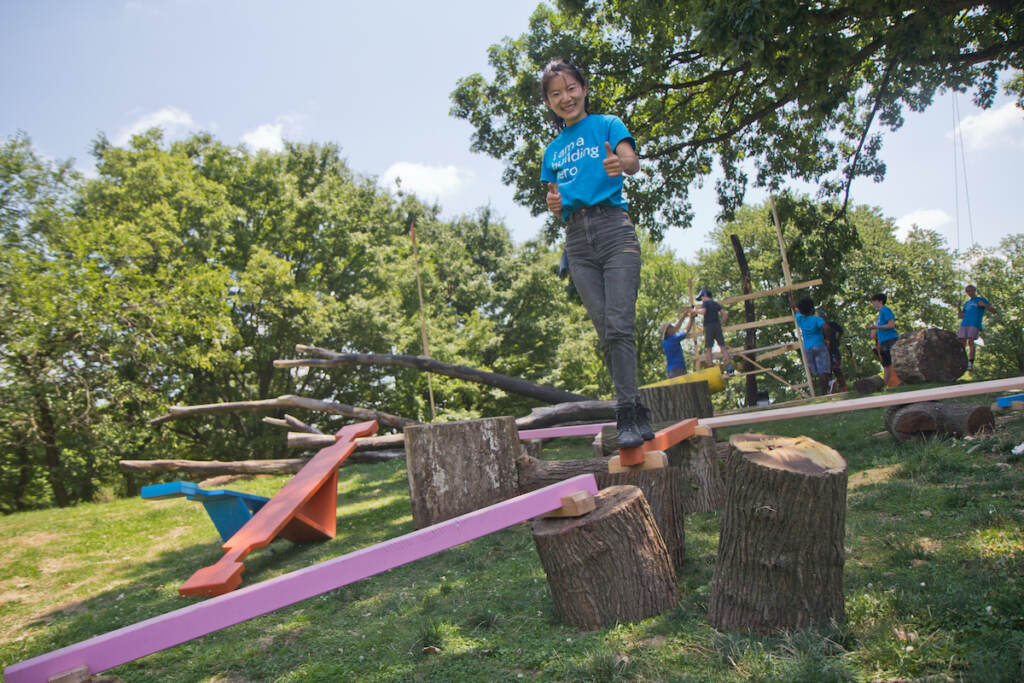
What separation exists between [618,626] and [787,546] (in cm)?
85

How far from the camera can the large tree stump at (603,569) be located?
3027 mm

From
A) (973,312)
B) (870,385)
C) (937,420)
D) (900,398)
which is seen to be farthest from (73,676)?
(973,312)

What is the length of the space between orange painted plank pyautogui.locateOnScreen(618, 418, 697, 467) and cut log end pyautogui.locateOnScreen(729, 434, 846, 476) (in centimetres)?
81

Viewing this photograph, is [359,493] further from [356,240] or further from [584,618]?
[356,240]

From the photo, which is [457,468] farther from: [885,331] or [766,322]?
[766,322]

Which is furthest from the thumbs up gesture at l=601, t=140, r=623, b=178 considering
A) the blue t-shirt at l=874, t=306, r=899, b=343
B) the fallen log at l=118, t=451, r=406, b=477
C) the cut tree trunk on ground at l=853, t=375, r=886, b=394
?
the cut tree trunk on ground at l=853, t=375, r=886, b=394

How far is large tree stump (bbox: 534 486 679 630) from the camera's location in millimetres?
3027

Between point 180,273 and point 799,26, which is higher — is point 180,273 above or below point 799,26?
above

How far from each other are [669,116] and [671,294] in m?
30.1

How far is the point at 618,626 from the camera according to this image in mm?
2955

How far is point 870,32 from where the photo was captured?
11773 millimetres

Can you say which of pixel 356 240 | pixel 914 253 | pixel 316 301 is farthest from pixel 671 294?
pixel 316 301

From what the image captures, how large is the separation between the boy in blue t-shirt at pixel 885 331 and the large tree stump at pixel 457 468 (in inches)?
414

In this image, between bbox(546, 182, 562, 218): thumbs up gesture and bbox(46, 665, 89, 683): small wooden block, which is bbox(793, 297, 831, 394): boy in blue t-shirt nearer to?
bbox(546, 182, 562, 218): thumbs up gesture
